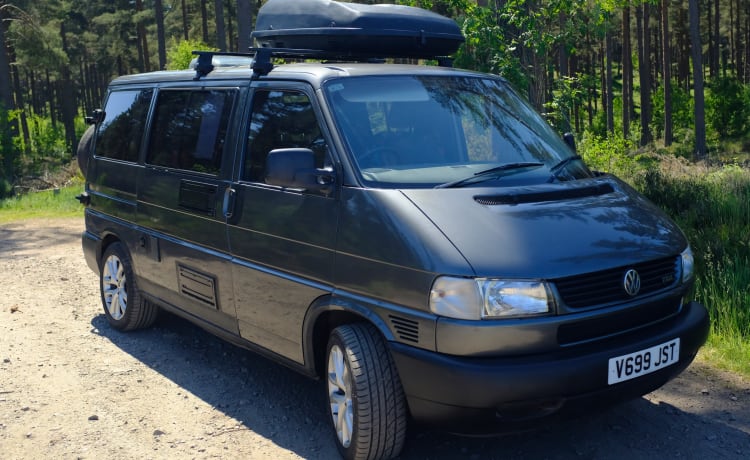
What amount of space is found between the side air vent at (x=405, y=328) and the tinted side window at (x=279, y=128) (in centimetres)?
113

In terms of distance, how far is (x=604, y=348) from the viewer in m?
3.81

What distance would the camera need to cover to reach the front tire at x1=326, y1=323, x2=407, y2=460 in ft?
12.9

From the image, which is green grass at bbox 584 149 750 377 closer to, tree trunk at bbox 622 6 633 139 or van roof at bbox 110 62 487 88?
van roof at bbox 110 62 487 88

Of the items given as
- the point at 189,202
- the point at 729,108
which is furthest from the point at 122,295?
the point at 729,108

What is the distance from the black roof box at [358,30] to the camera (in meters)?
5.70

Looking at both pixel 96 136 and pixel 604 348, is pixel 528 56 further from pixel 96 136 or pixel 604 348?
pixel 604 348

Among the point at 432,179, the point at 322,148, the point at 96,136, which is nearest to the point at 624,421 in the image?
the point at 432,179

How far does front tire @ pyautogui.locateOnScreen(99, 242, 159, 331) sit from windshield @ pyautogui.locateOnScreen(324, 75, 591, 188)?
3028 millimetres

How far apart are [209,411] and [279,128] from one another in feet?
6.25

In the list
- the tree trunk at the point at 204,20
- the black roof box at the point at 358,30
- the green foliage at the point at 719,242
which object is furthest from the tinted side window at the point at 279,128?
the tree trunk at the point at 204,20

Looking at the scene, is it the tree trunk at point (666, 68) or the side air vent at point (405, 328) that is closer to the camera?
the side air vent at point (405, 328)

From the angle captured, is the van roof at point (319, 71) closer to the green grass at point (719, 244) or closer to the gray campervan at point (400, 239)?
the gray campervan at point (400, 239)

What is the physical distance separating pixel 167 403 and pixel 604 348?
2991 millimetres

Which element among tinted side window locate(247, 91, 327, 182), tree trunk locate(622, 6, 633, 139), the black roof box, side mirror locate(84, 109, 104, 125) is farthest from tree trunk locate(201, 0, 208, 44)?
tinted side window locate(247, 91, 327, 182)
